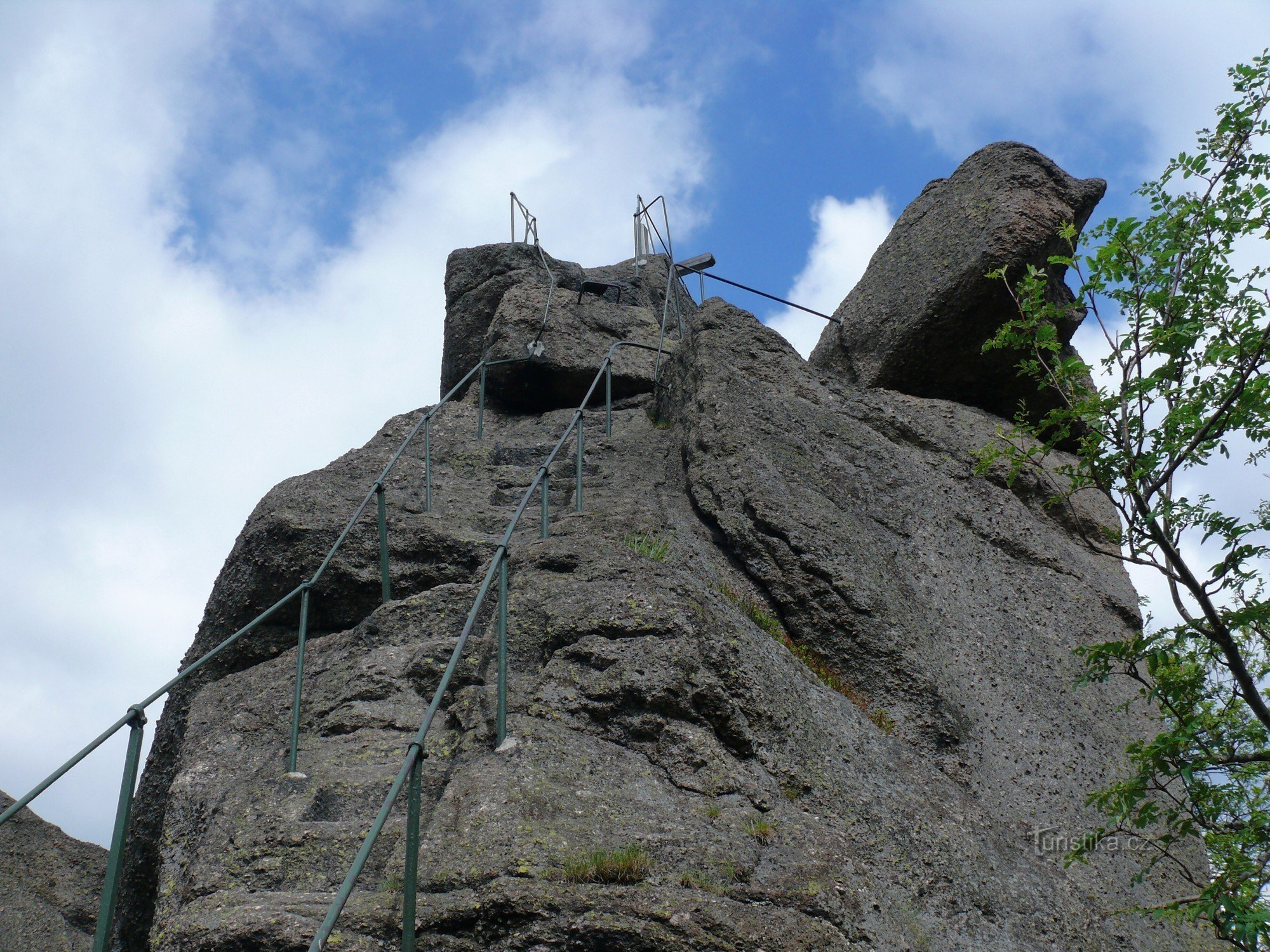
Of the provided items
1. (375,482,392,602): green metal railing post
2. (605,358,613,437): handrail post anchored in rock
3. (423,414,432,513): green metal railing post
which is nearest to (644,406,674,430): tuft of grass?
(605,358,613,437): handrail post anchored in rock

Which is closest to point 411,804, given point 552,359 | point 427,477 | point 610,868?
point 610,868

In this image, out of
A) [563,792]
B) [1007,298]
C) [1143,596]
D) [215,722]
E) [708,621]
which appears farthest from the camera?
[1007,298]

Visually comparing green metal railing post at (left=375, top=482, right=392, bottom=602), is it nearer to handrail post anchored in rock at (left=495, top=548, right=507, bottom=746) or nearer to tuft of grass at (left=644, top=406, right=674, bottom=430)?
handrail post anchored in rock at (left=495, top=548, right=507, bottom=746)

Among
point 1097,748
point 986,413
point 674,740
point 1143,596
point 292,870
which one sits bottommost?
point 292,870

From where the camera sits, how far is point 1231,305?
6.91 metres

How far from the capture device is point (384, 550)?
26.5 ft

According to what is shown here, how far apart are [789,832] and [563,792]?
1167mm

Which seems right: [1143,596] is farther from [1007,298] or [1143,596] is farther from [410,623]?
[410,623]

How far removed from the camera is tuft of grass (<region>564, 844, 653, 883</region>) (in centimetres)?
455

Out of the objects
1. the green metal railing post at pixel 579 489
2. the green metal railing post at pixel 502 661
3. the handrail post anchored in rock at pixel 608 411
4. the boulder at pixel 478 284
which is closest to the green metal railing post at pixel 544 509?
the green metal railing post at pixel 579 489

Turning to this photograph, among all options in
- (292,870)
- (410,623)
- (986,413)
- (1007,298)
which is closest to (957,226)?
(1007,298)

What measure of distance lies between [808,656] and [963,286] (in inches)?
199

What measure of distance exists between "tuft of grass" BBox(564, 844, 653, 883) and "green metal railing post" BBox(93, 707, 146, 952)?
5.92 feet

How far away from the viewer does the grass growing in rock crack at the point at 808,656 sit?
7180mm
